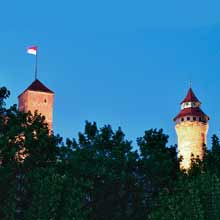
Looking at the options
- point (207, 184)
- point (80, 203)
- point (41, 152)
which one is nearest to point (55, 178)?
point (80, 203)

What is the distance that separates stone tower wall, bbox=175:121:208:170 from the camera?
8812 centimetres

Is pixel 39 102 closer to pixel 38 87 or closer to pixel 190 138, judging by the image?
pixel 38 87

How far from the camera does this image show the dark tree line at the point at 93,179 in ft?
116

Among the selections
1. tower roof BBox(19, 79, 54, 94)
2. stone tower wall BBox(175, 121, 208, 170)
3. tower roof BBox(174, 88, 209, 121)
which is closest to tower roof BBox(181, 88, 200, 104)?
tower roof BBox(174, 88, 209, 121)

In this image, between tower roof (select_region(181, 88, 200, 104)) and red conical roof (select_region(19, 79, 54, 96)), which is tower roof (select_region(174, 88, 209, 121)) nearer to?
tower roof (select_region(181, 88, 200, 104))

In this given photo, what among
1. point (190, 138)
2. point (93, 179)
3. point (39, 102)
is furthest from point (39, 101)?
point (93, 179)

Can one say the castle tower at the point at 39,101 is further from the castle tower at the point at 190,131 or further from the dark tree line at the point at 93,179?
the dark tree line at the point at 93,179

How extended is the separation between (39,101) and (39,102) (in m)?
0.14

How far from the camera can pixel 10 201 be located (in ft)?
120

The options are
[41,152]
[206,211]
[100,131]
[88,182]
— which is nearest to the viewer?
[206,211]

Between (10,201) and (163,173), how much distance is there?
9.32 metres

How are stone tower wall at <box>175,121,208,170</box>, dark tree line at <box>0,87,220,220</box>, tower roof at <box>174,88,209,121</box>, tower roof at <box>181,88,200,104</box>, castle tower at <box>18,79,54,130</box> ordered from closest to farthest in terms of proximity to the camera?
dark tree line at <box>0,87,220,220</box> < stone tower wall at <box>175,121,208,170</box> < castle tower at <box>18,79,54,130</box> < tower roof at <box>174,88,209,121</box> < tower roof at <box>181,88,200,104</box>

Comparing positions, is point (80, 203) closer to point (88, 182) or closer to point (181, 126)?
point (88, 182)

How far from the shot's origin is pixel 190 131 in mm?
90750
